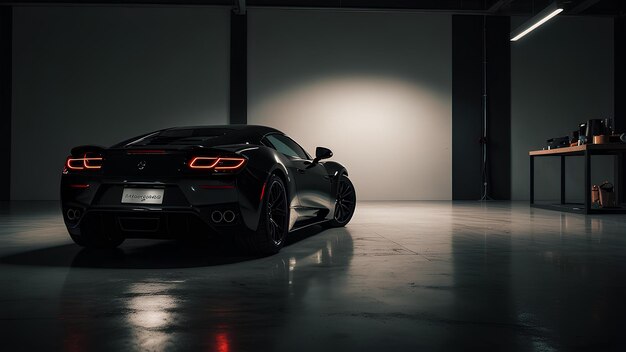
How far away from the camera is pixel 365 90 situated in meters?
14.1

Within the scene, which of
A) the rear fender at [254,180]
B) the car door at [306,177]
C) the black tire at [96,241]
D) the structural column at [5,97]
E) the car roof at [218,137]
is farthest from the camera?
the structural column at [5,97]

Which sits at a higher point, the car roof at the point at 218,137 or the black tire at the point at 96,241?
the car roof at the point at 218,137

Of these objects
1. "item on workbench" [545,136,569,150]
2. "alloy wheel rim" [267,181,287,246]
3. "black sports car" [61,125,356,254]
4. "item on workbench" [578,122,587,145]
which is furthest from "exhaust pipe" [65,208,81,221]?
"item on workbench" [545,136,569,150]

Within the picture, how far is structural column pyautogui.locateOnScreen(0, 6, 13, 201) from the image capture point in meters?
13.5

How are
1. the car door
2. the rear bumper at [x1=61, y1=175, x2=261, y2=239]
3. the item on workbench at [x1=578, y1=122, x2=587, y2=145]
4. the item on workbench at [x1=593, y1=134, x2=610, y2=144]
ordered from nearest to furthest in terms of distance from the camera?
the rear bumper at [x1=61, y1=175, x2=261, y2=239], the car door, the item on workbench at [x1=593, y1=134, x2=610, y2=144], the item on workbench at [x1=578, y1=122, x2=587, y2=145]

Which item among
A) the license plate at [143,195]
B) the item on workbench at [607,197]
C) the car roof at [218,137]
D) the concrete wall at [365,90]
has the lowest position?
the item on workbench at [607,197]

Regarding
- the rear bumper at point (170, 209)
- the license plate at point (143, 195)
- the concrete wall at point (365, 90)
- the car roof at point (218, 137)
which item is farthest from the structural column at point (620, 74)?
the license plate at point (143, 195)

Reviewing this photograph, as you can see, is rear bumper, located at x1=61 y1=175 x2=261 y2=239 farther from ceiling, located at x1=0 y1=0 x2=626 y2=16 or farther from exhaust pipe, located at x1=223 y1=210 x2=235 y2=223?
ceiling, located at x1=0 y1=0 x2=626 y2=16

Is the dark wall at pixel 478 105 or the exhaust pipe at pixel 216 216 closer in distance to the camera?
the exhaust pipe at pixel 216 216

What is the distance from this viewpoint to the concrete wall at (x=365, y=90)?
14.0m

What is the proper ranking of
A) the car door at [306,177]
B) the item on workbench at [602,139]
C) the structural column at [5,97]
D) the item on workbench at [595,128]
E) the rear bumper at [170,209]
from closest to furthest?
the rear bumper at [170,209], the car door at [306,177], the item on workbench at [602,139], the item on workbench at [595,128], the structural column at [5,97]

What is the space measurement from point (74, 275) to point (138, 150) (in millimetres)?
939

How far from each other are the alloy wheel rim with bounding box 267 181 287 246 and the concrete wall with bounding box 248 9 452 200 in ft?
31.1

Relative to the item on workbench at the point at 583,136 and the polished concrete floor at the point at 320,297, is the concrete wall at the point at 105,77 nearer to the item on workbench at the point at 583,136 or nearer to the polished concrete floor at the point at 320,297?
the item on workbench at the point at 583,136
